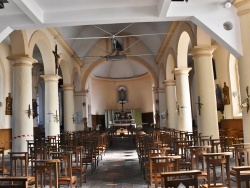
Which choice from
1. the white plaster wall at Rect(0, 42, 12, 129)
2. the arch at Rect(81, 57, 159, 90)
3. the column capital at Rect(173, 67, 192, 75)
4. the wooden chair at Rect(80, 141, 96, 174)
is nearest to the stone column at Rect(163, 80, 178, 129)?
the column capital at Rect(173, 67, 192, 75)

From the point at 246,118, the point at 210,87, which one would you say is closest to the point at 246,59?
the point at 246,118

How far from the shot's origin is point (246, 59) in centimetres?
647

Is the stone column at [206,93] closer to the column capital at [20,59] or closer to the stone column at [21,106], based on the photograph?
the column capital at [20,59]

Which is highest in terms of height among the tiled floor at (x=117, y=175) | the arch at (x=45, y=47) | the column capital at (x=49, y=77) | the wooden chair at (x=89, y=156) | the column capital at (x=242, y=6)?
the arch at (x=45, y=47)

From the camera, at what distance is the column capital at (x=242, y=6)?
6475mm

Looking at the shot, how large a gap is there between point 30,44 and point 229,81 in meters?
8.60

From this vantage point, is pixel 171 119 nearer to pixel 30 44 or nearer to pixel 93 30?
pixel 93 30

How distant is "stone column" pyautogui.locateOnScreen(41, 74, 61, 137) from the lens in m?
12.1

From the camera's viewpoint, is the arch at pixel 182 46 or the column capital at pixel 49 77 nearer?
the arch at pixel 182 46

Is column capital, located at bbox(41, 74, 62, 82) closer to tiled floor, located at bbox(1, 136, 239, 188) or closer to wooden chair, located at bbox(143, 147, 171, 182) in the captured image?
tiled floor, located at bbox(1, 136, 239, 188)

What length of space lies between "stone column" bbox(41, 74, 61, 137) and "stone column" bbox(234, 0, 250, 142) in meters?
8.07

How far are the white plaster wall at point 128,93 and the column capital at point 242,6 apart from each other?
1845cm

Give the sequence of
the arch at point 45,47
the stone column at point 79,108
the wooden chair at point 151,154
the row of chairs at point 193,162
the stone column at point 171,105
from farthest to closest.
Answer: the stone column at point 79,108
the stone column at point 171,105
the arch at point 45,47
the wooden chair at point 151,154
the row of chairs at point 193,162

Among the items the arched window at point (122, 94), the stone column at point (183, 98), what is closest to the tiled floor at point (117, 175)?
the stone column at point (183, 98)
